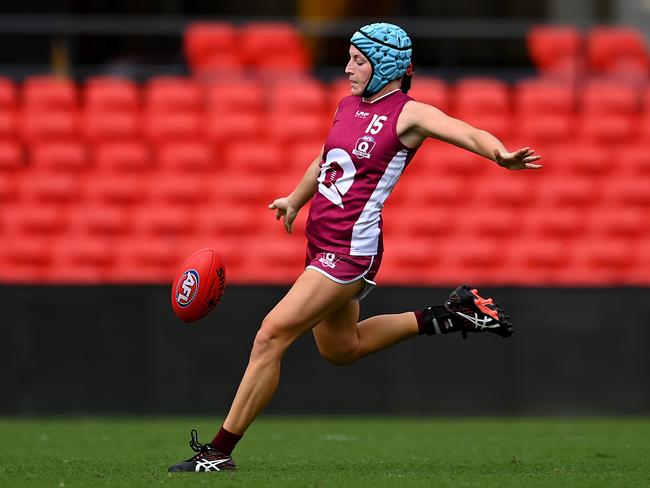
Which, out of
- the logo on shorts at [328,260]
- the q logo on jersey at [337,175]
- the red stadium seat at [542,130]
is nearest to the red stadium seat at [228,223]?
the red stadium seat at [542,130]

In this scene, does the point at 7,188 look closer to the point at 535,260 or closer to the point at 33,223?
the point at 33,223

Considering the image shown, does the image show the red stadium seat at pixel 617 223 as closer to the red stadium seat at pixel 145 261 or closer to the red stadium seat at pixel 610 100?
the red stadium seat at pixel 610 100

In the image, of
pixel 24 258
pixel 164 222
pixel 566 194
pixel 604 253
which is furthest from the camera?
pixel 566 194

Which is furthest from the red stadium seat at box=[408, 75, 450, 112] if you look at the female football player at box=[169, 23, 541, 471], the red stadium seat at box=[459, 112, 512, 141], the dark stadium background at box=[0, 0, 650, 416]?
the female football player at box=[169, 23, 541, 471]

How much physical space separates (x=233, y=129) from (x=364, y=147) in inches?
242

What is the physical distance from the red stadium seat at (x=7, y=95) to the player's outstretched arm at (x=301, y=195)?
20.1 ft

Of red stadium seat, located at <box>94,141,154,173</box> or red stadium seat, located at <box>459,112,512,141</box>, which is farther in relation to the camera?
red stadium seat, located at <box>459,112,512,141</box>

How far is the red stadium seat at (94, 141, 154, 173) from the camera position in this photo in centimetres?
1177

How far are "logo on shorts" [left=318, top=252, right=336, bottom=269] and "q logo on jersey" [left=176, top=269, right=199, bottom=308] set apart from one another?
657 millimetres

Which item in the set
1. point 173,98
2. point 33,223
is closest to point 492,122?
point 173,98

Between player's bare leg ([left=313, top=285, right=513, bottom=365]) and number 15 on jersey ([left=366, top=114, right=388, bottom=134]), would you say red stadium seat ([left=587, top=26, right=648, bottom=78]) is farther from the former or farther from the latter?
number 15 on jersey ([left=366, top=114, right=388, bottom=134])

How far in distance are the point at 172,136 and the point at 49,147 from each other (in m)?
1.15

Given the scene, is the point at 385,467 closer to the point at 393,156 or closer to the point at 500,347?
the point at 393,156

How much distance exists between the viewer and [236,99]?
40.1 ft
